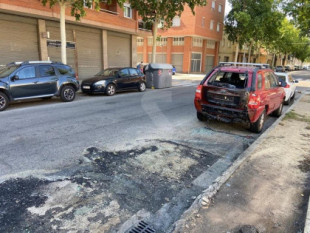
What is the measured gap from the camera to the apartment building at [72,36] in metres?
15.3

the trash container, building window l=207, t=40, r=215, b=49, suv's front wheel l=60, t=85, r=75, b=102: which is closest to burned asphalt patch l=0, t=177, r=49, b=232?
suv's front wheel l=60, t=85, r=75, b=102

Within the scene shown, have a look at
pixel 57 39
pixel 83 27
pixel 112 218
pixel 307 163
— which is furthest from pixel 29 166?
pixel 83 27

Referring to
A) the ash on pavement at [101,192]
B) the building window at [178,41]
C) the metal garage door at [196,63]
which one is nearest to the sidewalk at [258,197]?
the ash on pavement at [101,192]

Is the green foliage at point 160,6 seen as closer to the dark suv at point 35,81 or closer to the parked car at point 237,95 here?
the dark suv at point 35,81

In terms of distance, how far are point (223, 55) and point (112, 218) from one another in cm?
4832

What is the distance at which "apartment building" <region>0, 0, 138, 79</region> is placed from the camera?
15258mm

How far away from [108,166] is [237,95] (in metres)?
3.73

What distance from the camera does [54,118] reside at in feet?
25.7

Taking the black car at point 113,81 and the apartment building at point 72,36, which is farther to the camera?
the apartment building at point 72,36

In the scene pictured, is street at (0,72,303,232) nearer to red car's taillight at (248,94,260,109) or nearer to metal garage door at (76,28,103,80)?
red car's taillight at (248,94,260,109)

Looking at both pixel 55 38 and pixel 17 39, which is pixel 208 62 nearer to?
pixel 55 38

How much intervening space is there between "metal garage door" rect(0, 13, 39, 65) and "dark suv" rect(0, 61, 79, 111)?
681 cm

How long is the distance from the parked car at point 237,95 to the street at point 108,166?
20.9 inches

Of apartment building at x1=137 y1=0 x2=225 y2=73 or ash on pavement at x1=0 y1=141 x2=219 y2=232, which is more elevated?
apartment building at x1=137 y1=0 x2=225 y2=73
